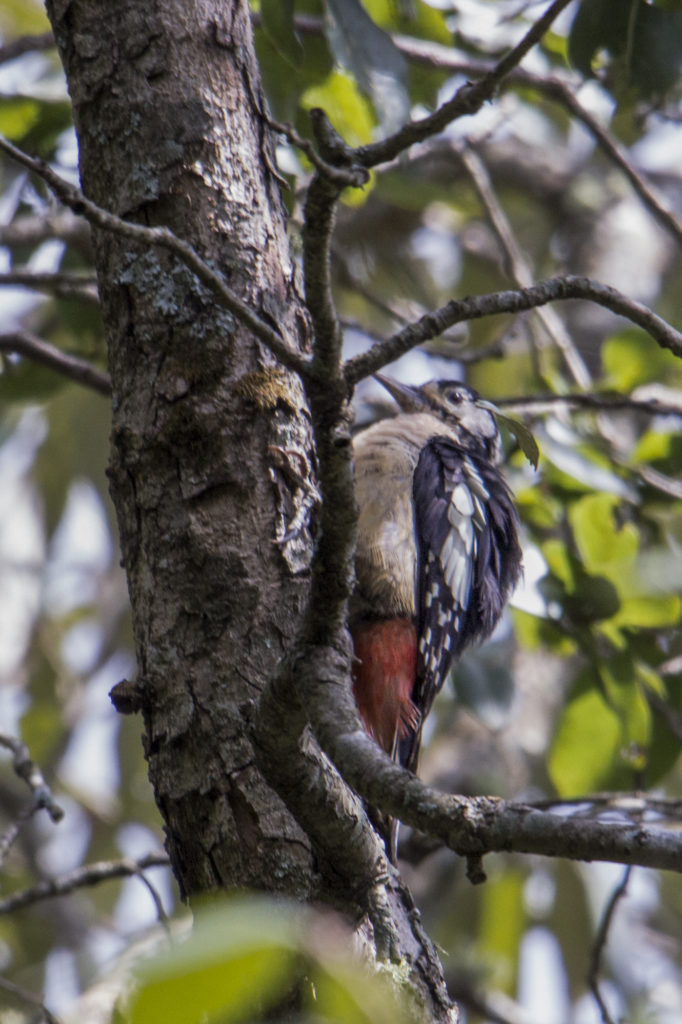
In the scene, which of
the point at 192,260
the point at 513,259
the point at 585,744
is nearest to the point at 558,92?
the point at 513,259

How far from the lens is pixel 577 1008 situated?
18.3 ft

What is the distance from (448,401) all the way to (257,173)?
2.16m

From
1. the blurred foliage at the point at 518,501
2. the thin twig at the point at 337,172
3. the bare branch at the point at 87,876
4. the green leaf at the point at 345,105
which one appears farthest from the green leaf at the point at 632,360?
the thin twig at the point at 337,172

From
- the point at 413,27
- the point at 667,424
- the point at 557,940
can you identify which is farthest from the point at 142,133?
the point at 557,940

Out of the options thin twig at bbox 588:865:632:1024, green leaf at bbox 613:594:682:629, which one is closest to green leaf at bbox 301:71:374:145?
green leaf at bbox 613:594:682:629

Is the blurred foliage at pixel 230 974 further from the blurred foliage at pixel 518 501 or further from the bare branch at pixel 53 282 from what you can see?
the bare branch at pixel 53 282

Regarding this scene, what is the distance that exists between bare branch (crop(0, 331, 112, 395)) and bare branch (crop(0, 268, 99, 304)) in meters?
0.15

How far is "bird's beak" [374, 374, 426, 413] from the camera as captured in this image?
4168mm

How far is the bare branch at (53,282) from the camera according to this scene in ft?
10.3

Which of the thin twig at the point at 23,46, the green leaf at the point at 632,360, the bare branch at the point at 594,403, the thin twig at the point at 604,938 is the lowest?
the thin twig at the point at 604,938

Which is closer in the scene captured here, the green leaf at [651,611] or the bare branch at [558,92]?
the green leaf at [651,611]

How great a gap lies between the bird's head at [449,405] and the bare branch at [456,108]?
101 inches

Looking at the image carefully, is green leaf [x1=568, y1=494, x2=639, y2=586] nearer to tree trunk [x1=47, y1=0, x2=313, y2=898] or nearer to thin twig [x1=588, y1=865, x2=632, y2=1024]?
thin twig [x1=588, y1=865, x2=632, y2=1024]

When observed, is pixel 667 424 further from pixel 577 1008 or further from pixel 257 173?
pixel 577 1008
